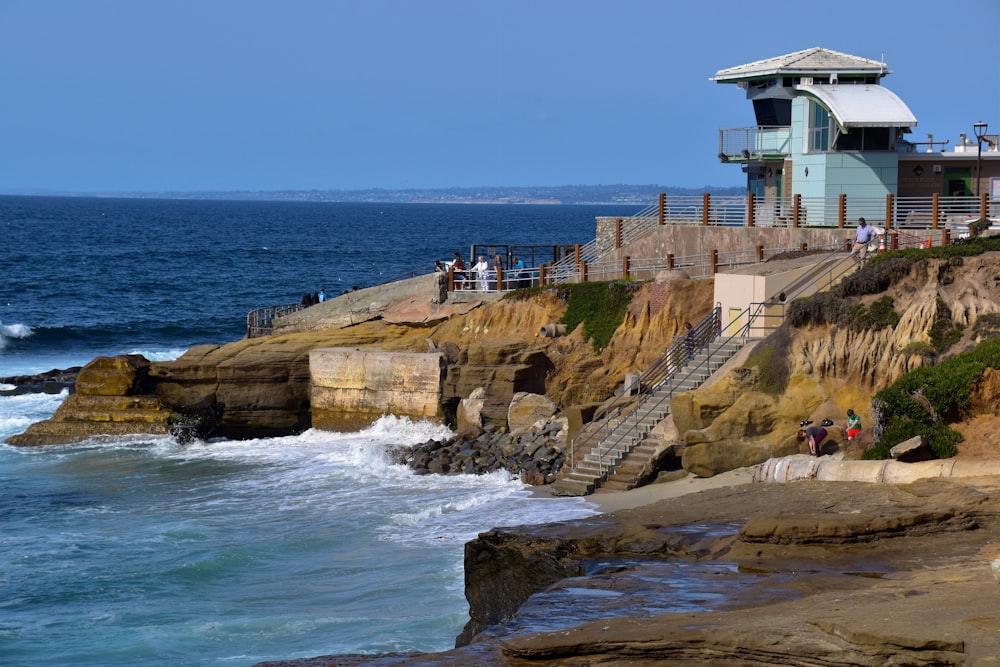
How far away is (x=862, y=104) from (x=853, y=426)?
57.1 ft

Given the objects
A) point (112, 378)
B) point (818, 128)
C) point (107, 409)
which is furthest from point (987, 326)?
point (112, 378)

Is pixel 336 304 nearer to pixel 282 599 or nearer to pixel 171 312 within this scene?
pixel 282 599

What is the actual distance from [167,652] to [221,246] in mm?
95713

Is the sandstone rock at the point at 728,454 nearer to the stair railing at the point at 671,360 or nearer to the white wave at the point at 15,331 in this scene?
the stair railing at the point at 671,360

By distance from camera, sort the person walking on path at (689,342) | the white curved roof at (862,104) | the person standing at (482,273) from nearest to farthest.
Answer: the person walking on path at (689,342) < the white curved roof at (862,104) < the person standing at (482,273)

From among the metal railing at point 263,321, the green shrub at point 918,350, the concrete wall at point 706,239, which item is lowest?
the metal railing at point 263,321

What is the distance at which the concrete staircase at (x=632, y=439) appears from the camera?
90.0 feet

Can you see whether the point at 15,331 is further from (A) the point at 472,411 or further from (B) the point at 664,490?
(B) the point at 664,490

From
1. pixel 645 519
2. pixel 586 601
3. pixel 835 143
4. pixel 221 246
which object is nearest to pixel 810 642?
pixel 586 601

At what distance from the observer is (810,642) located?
46.3 feet

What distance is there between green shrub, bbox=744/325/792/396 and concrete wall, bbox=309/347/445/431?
9.99m

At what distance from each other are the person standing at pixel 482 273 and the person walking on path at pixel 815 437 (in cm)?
1619

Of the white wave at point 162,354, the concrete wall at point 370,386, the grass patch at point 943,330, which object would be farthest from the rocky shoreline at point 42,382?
the grass patch at point 943,330

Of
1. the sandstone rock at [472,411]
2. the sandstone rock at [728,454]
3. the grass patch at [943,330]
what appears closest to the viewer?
the sandstone rock at [728,454]
